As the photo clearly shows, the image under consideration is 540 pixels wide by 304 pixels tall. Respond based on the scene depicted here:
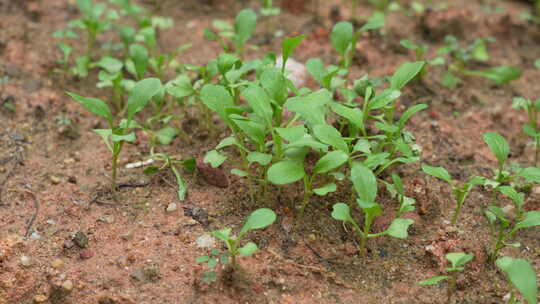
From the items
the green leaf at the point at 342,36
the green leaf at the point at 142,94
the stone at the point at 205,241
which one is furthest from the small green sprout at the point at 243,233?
the green leaf at the point at 342,36

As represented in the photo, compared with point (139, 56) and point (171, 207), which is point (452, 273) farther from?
point (139, 56)

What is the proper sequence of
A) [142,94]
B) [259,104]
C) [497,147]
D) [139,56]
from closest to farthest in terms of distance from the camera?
[259,104] < [497,147] < [142,94] < [139,56]

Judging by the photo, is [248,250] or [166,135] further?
[166,135]

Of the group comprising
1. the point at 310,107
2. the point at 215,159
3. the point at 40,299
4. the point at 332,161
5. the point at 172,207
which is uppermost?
the point at 310,107

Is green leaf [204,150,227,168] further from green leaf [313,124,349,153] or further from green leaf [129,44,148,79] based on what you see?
green leaf [129,44,148,79]

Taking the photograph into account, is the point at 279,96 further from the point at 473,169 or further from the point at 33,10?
the point at 33,10

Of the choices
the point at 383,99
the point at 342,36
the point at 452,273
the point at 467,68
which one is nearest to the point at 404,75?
the point at 383,99
